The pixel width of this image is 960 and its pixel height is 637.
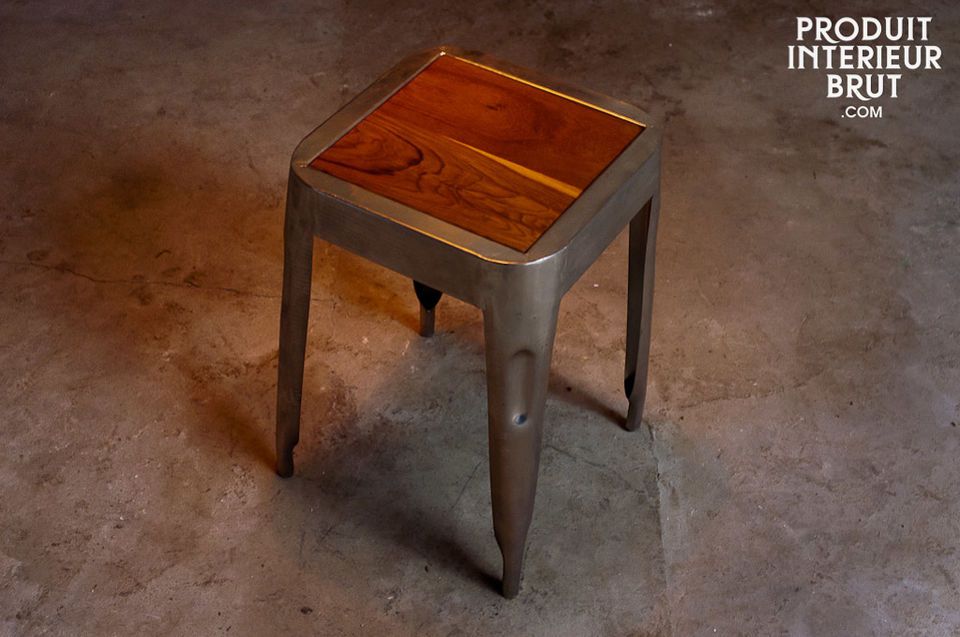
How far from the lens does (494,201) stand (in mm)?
1610

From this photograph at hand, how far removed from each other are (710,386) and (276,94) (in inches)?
49.8

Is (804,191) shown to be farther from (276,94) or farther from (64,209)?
(64,209)

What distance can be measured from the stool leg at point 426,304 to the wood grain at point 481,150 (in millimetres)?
486

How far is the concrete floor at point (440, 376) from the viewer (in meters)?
1.93

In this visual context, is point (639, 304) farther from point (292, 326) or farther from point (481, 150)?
point (292, 326)

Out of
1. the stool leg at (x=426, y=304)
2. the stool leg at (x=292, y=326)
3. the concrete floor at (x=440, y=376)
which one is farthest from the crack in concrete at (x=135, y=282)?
the stool leg at (x=292, y=326)

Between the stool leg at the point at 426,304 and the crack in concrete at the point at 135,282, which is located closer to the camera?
the stool leg at the point at 426,304

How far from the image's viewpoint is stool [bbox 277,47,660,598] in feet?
5.12

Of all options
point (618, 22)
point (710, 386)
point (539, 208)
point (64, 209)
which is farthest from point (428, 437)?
point (618, 22)

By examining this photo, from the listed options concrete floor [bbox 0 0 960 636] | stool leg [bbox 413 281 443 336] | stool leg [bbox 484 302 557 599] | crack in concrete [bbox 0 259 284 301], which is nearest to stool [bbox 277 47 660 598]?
stool leg [bbox 484 302 557 599]

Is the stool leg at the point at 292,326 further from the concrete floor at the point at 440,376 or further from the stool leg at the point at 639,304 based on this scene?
the stool leg at the point at 639,304

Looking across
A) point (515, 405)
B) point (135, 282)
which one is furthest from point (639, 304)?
point (135, 282)

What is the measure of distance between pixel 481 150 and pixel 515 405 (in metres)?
0.36

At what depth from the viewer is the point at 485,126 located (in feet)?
5.68
